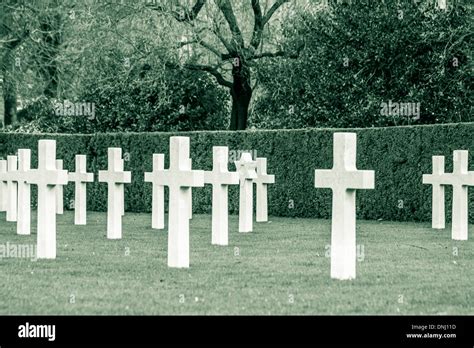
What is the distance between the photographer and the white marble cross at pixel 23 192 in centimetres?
1609

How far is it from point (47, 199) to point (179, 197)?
2094mm

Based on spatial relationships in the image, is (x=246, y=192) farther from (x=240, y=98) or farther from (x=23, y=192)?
(x=240, y=98)

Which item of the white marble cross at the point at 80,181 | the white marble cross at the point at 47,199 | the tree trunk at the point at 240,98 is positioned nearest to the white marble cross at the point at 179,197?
the white marble cross at the point at 47,199

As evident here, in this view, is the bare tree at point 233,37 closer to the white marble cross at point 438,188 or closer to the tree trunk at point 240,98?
the tree trunk at point 240,98

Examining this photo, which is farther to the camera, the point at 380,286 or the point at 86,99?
the point at 86,99

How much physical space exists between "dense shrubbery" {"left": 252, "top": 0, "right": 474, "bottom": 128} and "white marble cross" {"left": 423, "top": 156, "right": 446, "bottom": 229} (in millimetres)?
6498

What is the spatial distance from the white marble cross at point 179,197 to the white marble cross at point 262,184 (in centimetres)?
813

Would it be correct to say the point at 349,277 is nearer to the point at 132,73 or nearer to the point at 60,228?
the point at 60,228

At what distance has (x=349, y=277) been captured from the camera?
1127cm

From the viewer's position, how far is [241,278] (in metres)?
11.6

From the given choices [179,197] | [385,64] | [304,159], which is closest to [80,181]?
[304,159]

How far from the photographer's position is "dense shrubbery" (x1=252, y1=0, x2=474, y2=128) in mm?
25828

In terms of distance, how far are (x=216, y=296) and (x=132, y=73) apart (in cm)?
2146
